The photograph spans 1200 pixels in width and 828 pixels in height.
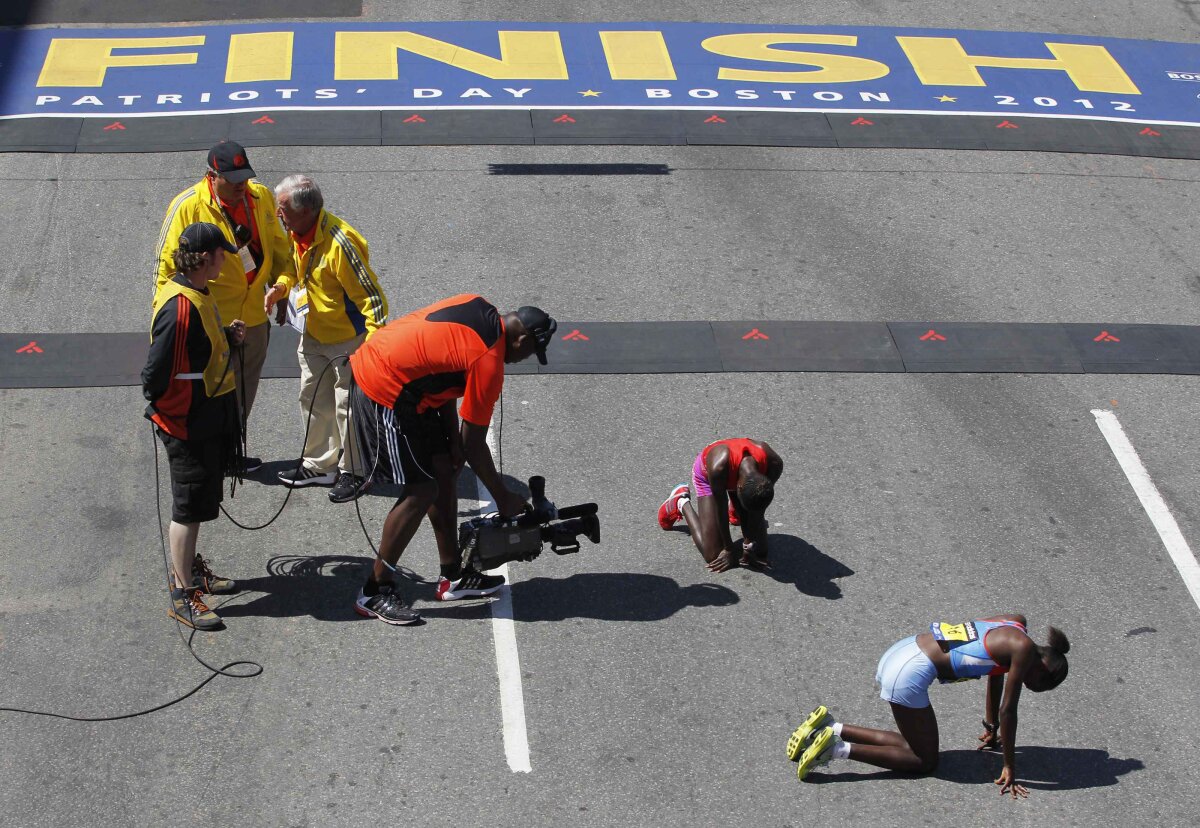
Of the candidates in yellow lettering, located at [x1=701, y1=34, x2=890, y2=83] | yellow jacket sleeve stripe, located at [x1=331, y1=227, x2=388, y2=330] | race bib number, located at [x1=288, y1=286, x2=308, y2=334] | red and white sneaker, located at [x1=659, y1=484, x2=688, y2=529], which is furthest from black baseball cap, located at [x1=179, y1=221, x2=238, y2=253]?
yellow lettering, located at [x1=701, y1=34, x2=890, y2=83]

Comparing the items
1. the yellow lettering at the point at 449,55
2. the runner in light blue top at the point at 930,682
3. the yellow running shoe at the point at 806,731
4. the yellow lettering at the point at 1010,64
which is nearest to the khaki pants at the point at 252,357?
the yellow running shoe at the point at 806,731

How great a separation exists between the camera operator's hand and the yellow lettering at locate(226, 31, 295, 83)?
25.2 feet

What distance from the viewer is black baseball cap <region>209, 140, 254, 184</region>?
692 cm

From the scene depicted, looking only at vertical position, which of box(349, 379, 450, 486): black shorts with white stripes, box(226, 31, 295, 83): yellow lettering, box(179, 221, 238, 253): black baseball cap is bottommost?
box(226, 31, 295, 83): yellow lettering

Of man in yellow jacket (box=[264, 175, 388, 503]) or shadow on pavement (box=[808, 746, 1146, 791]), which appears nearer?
shadow on pavement (box=[808, 746, 1146, 791])

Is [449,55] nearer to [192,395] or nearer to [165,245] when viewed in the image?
[165,245]

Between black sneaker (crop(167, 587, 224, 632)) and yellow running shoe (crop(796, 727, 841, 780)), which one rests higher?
yellow running shoe (crop(796, 727, 841, 780))

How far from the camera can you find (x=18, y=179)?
35.3ft

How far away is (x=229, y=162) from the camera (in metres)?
6.94

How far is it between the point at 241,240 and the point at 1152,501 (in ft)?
18.3

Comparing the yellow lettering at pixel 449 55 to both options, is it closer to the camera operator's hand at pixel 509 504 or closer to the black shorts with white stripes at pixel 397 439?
the black shorts with white stripes at pixel 397 439

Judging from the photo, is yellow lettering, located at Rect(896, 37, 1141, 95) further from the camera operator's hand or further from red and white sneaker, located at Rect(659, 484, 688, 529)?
the camera operator's hand

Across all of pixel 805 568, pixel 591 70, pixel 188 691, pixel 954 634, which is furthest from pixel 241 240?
pixel 591 70

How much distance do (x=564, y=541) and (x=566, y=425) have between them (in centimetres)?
176
